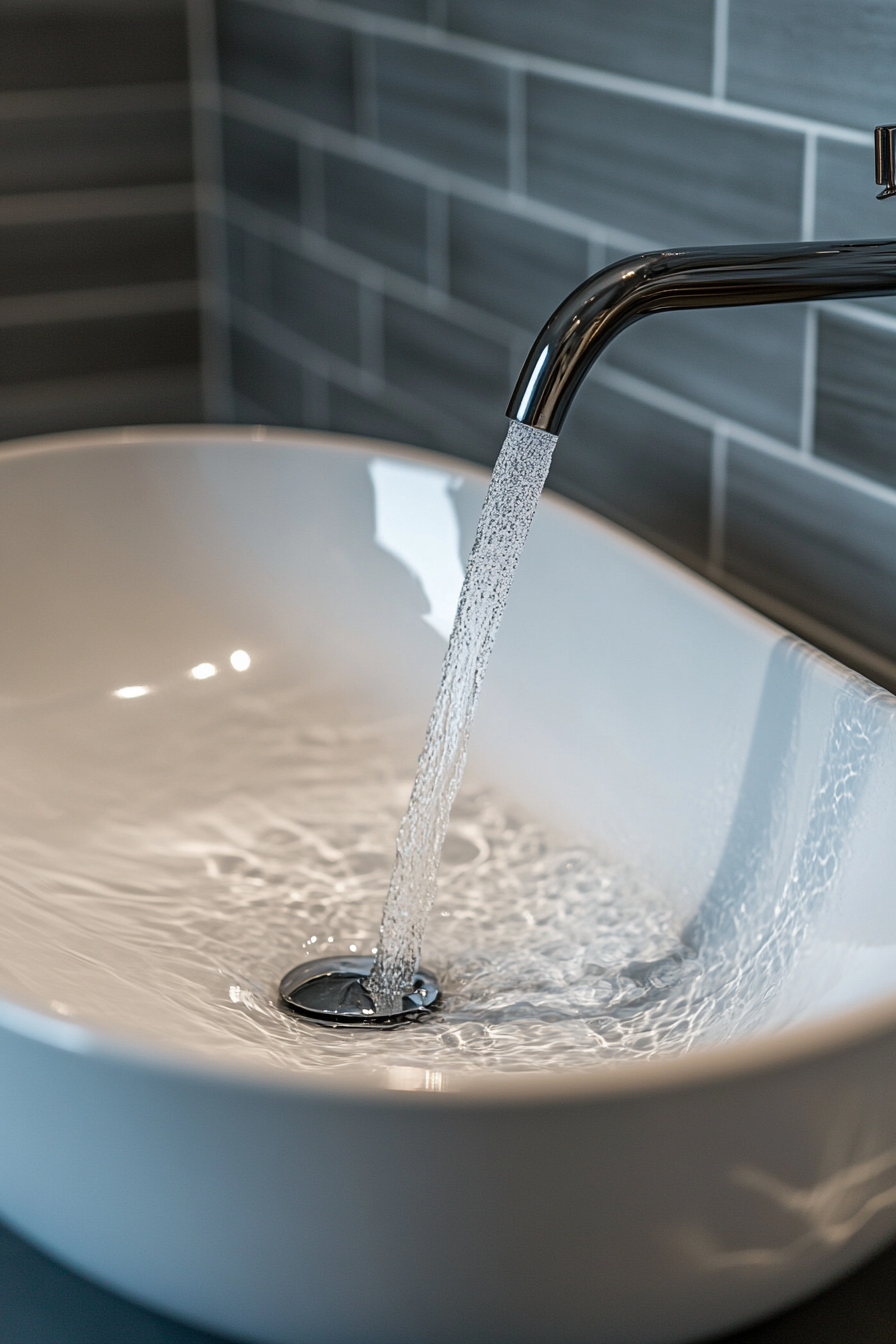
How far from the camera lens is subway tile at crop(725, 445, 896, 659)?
847 millimetres

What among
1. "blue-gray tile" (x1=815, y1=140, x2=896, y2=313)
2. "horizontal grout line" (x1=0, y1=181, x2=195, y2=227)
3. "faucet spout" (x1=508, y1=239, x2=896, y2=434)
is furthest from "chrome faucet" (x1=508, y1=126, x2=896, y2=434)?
"horizontal grout line" (x1=0, y1=181, x2=195, y2=227)

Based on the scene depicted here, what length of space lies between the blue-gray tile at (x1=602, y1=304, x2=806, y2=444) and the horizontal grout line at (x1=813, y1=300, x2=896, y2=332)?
0.09ft

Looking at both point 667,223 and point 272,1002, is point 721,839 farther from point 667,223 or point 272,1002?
point 667,223

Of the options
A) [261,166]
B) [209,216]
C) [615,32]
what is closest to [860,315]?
[615,32]

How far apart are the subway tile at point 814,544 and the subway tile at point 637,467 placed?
4cm

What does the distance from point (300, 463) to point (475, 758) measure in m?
0.26

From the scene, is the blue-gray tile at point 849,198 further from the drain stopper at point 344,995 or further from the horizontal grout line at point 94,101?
the horizontal grout line at point 94,101

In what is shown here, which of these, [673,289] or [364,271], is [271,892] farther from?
[364,271]

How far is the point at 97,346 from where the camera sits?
1679mm

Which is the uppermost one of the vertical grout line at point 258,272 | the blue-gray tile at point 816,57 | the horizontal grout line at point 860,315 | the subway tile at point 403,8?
the vertical grout line at point 258,272

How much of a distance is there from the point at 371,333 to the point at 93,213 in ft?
Result: 1.34

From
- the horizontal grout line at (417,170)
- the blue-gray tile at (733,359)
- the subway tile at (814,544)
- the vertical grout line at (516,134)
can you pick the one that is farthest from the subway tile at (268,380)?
the subway tile at (814,544)

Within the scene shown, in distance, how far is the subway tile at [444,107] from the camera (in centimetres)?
116

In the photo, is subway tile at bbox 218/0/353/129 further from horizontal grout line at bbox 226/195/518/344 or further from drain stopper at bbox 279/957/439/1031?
drain stopper at bbox 279/957/439/1031
